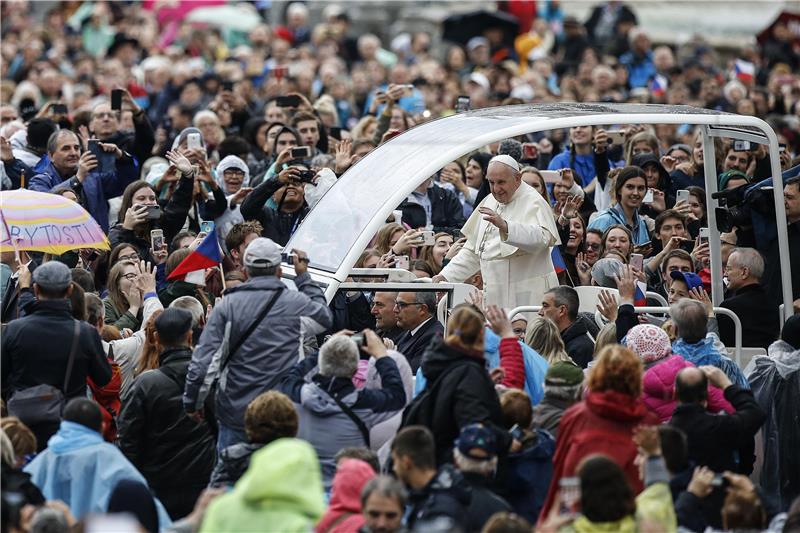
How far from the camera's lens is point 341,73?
24859 millimetres

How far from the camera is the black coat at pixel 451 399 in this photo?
8336 mm

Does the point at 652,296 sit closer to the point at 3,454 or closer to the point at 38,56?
the point at 3,454

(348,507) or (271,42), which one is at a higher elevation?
(271,42)

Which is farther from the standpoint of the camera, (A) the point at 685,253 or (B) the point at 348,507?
(A) the point at 685,253

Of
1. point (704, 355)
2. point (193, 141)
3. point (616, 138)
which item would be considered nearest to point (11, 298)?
point (193, 141)

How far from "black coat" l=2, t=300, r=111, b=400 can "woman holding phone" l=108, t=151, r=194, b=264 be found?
116 inches

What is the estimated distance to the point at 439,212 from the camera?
13.0 m

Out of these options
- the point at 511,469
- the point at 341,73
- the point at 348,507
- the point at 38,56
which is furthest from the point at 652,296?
the point at 38,56

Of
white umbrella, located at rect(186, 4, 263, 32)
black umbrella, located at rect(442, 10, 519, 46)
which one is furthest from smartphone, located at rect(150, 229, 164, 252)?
white umbrella, located at rect(186, 4, 263, 32)

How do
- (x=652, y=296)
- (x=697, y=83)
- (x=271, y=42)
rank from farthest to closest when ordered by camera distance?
(x=271, y=42) < (x=697, y=83) < (x=652, y=296)

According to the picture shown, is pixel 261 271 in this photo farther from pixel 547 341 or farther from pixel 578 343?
pixel 578 343

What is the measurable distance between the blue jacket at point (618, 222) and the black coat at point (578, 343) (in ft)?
5.58

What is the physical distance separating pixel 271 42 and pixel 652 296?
17.0 m

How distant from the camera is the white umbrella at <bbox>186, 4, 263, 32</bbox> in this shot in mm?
28062
